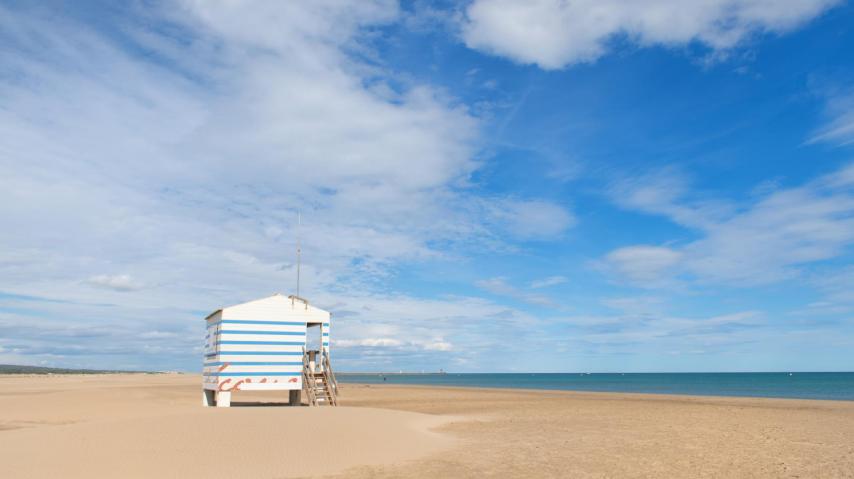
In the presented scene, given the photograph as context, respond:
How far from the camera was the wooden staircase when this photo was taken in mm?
24766

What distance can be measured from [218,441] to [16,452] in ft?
11.5

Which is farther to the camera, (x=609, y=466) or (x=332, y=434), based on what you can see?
(x=332, y=434)

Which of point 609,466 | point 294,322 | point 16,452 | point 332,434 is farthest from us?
point 294,322

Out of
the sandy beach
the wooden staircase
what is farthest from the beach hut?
the sandy beach

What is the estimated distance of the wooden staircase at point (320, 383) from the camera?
24.8m

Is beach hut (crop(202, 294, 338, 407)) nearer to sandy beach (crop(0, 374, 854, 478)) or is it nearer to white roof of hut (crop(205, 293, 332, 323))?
white roof of hut (crop(205, 293, 332, 323))

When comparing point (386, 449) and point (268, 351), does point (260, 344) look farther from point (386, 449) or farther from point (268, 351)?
point (386, 449)

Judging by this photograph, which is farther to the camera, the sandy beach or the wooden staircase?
the wooden staircase

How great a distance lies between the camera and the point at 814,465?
42.2 ft

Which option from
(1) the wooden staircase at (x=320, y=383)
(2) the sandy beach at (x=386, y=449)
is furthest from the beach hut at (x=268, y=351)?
(2) the sandy beach at (x=386, y=449)

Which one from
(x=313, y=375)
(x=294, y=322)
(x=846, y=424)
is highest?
(x=294, y=322)

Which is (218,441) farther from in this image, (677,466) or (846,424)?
(846,424)

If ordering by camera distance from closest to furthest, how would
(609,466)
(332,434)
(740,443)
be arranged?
(609,466) < (332,434) < (740,443)

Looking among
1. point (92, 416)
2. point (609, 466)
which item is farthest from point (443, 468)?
point (92, 416)
